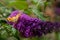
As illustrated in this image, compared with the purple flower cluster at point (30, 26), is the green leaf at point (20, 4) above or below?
above

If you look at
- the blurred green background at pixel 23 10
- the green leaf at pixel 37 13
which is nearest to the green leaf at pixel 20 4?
the blurred green background at pixel 23 10

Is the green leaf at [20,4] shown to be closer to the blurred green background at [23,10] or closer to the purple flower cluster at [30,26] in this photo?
the blurred green background at [23,10]

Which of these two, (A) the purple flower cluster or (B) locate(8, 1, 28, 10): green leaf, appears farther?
(B) locate(8, 1, 28, 10): green leaf

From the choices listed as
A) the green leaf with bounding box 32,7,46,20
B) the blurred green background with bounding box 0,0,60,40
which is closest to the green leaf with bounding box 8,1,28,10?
the blurred green background with bounding box 0,0,60,40

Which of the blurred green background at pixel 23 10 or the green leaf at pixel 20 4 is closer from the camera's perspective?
the blurred green background at pixel 23 10

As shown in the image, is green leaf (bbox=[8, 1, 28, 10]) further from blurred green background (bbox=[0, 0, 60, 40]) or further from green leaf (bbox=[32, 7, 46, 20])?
green leaf (bbox=[32, 7, 46, 20])

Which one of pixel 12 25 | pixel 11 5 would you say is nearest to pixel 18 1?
pixel 11 5

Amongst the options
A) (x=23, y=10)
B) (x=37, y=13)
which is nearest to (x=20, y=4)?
(x=23, y=10)

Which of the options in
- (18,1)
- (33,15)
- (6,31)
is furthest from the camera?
(18,1)

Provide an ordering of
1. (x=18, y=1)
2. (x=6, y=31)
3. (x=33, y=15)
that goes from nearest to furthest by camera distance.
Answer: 1. (x=6, y=31)
2. (x=33, y=15)
3. (x=18, y=1)

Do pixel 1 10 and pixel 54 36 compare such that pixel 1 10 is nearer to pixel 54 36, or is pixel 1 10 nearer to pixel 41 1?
pixel 41 1

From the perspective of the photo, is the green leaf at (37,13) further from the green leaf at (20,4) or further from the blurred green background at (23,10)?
the green leaf at (20,4)
